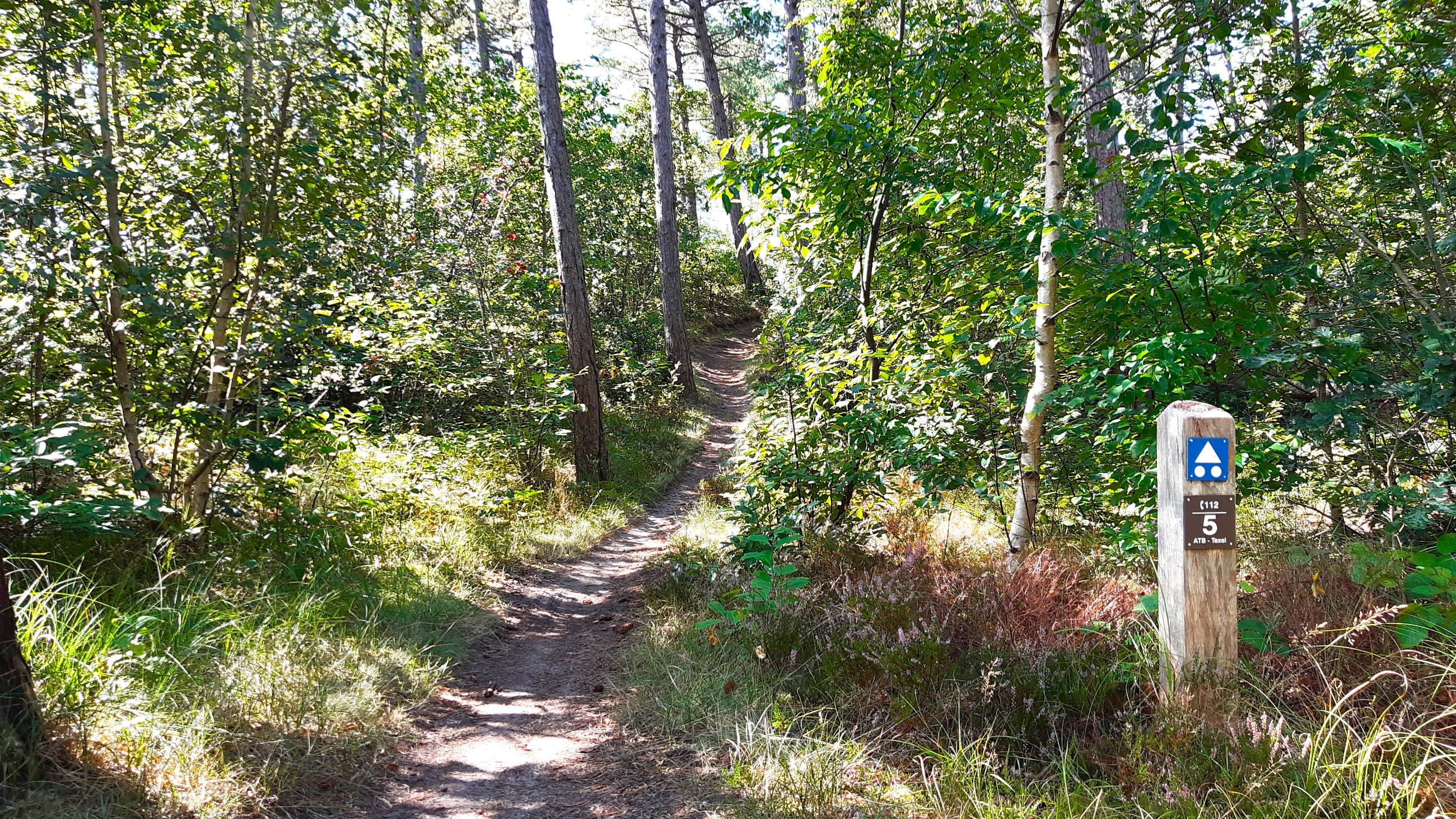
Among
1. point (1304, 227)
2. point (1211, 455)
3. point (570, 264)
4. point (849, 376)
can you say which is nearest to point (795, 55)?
point (570, 264)

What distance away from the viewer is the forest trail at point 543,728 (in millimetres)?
3207

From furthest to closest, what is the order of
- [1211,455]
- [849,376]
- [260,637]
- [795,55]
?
[795,55]
[849,376]
[260,637]
[1211,455]

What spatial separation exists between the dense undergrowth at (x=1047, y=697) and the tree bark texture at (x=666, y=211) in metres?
10.7

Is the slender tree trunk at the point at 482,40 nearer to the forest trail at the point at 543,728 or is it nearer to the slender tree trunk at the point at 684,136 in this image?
the slender tree trunk at the point at 684,136

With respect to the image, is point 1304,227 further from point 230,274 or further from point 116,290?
point 116,290

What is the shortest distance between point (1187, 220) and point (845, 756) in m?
3.87

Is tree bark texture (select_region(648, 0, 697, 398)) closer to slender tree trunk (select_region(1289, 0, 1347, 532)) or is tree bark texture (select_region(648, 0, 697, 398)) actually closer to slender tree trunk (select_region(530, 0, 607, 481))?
slender tree trunk (select_region(530, 0, 607, 481))

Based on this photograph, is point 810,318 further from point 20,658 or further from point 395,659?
point 20,658

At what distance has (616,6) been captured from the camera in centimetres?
2395

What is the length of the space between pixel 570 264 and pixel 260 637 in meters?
6.60

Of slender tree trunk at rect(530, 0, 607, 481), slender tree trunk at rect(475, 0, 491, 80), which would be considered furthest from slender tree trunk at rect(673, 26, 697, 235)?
slender tree trunk at rect(530, 0, 607, 481)

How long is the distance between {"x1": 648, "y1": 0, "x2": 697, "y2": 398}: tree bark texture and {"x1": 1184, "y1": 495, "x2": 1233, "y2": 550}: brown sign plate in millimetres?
12702

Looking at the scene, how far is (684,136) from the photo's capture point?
19.4 metres

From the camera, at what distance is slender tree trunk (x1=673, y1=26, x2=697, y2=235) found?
19.5 m
